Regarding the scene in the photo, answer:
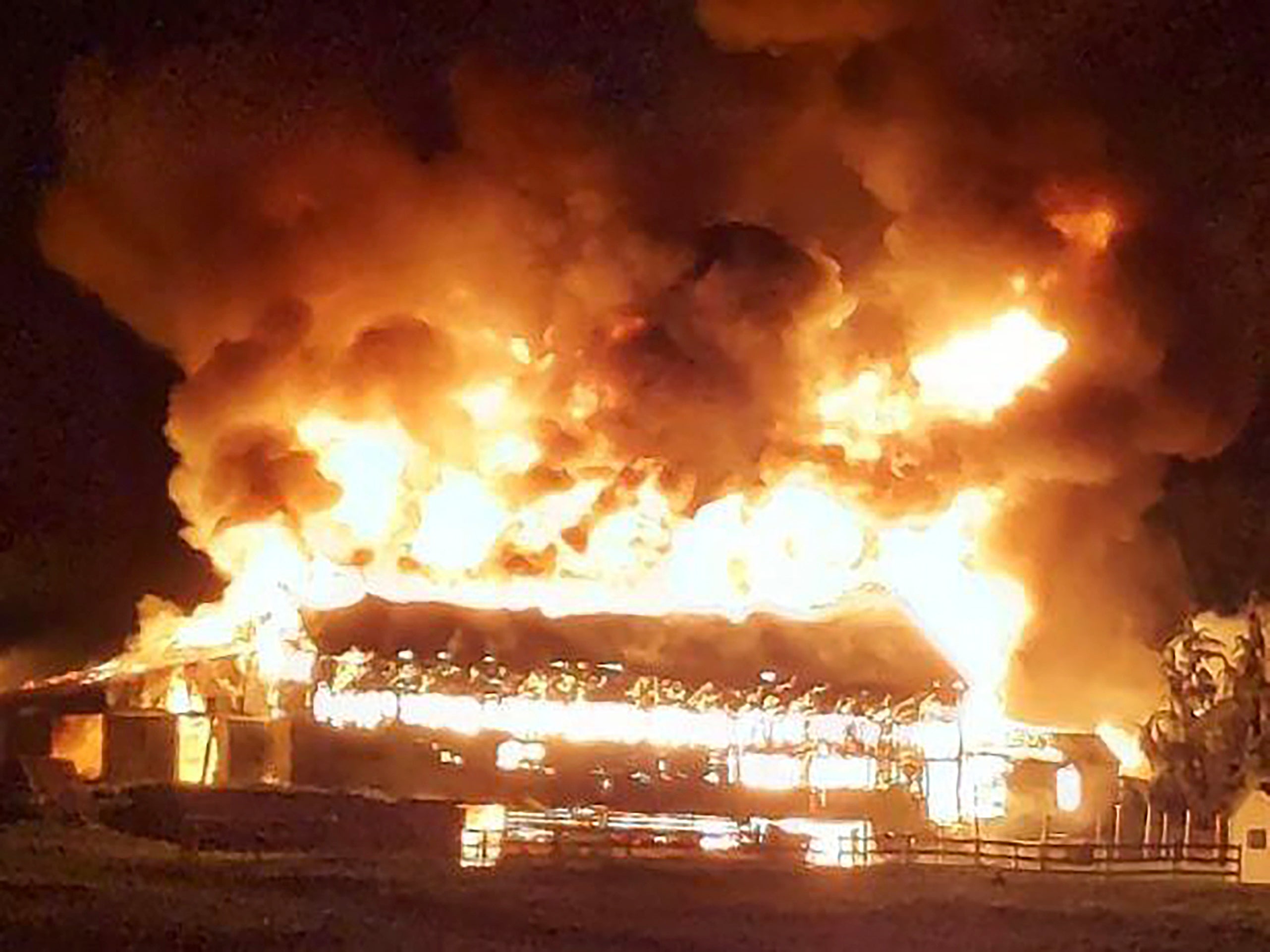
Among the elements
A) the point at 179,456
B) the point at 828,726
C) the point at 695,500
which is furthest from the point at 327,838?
the point at 179,456

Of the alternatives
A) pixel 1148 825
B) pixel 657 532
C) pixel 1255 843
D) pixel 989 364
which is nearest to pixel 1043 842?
pixel 1255 843

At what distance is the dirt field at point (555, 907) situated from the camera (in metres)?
28.0

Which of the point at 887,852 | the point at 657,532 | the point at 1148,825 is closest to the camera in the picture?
the point at 887,852

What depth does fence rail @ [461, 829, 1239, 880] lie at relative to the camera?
3862 centimetres

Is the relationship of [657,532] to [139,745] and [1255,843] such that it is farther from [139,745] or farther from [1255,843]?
[1255,843]

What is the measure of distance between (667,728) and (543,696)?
2.47m

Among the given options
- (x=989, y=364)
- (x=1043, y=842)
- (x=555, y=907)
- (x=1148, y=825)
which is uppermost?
(x=989, y=364)

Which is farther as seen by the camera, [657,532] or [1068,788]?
[657,532]

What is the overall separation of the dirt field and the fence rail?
1548 mm

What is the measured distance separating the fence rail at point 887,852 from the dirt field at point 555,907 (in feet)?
5.08

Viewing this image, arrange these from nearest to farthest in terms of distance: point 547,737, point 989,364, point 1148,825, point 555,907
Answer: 1. point 555,907
2. point 547,737
3. point 1148,825
4. point 989,364

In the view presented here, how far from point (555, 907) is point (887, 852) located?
10060mm

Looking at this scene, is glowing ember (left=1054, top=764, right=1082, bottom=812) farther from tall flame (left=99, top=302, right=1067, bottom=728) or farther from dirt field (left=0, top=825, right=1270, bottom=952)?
dirt field (left=0, top=825, right=1270, bottom=952)

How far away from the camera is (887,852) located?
40188mm
